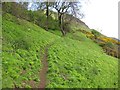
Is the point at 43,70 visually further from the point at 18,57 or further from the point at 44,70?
the point at 18,57

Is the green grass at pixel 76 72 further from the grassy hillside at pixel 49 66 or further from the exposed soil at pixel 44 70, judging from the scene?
the exposed soil at pixel 44 70

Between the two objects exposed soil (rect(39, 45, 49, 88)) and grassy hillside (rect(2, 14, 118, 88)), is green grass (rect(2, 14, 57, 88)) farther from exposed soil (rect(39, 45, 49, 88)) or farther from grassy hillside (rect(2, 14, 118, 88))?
exposed soil (rect(39, 45, 49, 88))

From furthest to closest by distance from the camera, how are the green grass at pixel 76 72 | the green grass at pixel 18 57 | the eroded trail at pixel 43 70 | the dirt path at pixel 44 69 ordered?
the green grass at pixel 76 72 < the eroded trail at pixel 43 70 < the dirt path at pixel 44 69 < the green grass at pixel 18 57

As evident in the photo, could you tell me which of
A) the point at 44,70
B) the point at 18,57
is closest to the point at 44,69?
the point at 44,70

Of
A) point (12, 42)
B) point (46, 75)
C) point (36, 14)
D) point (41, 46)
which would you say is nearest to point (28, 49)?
point (12, 42)

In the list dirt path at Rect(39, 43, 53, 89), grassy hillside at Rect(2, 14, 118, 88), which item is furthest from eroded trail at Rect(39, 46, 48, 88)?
grassy hillside at Rect(2, 14, 118, 88)

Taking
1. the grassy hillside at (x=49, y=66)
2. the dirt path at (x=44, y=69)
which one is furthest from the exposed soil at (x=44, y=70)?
the grassy hillside at (x=49, y=66)

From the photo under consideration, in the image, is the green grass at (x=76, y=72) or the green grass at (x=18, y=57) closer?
the green grass at (x=18, y=57)

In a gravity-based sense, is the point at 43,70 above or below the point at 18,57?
below

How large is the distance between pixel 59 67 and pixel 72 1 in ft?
84.8

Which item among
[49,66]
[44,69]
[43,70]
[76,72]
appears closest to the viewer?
[43,70]

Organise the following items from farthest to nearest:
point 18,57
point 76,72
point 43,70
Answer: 1. point 76,72
2. point 18,57
3. point 43,70

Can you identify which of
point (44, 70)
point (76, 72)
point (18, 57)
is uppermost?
point (18, 57)

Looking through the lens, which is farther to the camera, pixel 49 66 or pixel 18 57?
pixel 49 66
